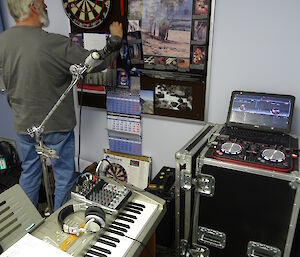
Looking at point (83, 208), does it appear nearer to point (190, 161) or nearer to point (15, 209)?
point (15, 209)

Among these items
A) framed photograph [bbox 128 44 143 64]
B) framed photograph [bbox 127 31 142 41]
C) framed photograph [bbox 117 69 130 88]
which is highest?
framed photograph [bbox 127 31 142 41]

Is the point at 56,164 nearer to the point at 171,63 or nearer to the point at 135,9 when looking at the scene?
the point at 171,63

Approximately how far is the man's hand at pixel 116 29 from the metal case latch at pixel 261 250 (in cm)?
145

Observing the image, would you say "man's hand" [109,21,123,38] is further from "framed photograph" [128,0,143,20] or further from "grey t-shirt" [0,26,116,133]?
"grey t-shirt" [0,26,116,133]

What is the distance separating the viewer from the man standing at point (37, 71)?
1.63 metres

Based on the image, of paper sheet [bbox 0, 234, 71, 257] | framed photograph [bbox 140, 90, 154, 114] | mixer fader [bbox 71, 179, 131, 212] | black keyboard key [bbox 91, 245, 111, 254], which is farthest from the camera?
framed photograph [bbox 140, 90, 154, 114]

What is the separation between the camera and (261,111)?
5.26ft

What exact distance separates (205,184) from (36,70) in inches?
44.4

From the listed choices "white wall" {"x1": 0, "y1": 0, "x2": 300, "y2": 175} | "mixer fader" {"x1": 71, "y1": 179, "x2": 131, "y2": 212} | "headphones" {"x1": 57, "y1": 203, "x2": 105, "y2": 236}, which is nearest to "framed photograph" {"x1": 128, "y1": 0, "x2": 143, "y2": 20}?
"white wall" {"x1": 0, "y1": 0, "x2": 300, "y2": 175}

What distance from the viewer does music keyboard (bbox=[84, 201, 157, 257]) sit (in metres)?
1.09

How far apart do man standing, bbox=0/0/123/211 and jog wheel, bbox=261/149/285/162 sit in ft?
3.23

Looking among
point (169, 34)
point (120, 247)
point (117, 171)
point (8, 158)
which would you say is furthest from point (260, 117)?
point (8, 158)

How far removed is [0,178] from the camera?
2389 millimetres

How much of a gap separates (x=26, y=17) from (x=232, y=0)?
1.16 m
